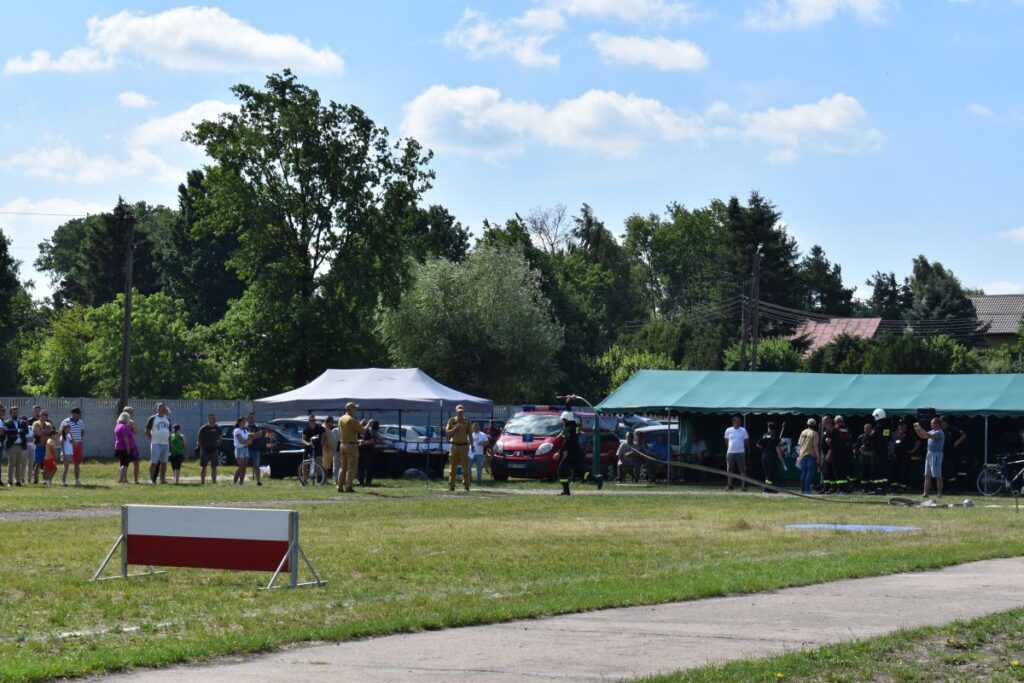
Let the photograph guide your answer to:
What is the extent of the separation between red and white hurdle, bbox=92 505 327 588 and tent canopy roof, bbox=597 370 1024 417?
23800mm

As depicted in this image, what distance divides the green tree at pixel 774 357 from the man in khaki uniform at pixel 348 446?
5909cm

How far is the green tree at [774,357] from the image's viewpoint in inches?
3474

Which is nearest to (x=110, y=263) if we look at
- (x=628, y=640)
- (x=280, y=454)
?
(x=280, y=454)

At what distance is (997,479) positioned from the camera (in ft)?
109

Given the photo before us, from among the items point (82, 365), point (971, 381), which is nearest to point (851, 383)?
point (971, 381)

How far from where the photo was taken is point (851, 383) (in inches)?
1447

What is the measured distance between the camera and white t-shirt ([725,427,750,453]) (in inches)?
1321

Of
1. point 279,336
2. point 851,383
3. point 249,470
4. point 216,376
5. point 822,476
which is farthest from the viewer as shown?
point 216,376

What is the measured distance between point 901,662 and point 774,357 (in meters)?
81.1

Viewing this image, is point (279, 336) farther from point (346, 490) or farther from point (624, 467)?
point (346, 490)

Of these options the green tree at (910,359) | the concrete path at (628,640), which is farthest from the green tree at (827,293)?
the concrete path at (628,640)

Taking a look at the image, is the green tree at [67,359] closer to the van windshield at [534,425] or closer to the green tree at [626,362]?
the green tree at [626,362]

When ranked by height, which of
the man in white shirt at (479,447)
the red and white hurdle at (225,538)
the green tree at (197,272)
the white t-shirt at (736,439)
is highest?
the green tree at (197,272)

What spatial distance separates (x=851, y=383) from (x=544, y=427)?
7.49 m
